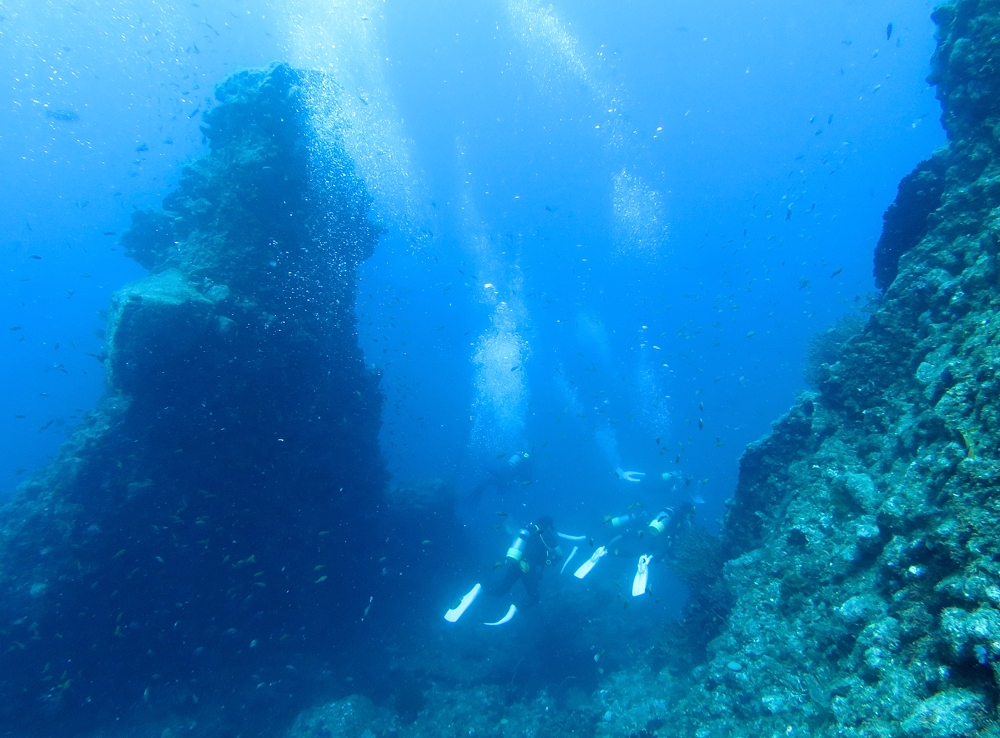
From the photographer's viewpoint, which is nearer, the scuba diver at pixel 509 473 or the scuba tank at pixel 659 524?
the scuba tank at pixel 659 524

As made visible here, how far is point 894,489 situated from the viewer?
4.56 m

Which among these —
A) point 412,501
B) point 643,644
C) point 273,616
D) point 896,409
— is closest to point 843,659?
point 896,409

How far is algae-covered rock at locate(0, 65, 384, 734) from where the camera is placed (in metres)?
9.02

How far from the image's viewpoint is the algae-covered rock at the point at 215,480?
9.02 metres

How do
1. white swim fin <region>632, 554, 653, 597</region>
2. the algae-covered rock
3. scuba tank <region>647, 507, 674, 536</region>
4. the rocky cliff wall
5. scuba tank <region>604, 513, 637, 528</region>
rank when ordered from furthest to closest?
1. scuba tank <region>604, 513, 637, 528</region>
2. scuba tank <region>647, 507, 674, 536</region>
3. white swim fin <region>632, 554, 653, 597</region>
4. the algae-covered rock
5. the rocky cliff wall

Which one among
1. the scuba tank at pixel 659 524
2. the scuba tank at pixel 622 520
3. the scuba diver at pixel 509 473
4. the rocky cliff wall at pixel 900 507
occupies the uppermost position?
the scuba diver at pixel 509 473

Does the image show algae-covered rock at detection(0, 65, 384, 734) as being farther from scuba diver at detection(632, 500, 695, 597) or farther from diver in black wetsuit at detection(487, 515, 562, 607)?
scuba diver at detection(632, 500, 695, 597)

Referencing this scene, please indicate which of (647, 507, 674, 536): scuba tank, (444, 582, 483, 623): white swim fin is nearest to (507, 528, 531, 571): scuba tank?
(444, 582, 483, 623): white swim fin

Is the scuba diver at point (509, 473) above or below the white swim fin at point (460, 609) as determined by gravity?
above

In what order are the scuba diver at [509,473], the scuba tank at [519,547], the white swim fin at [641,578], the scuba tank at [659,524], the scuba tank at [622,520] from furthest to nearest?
the scuba diver at [509,473] < the scuba tank at [622,520] < the scuba tank at [519,547] < the scuba tank at [659,524] < the white swim fin at [641,578]

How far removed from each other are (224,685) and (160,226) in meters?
12.4

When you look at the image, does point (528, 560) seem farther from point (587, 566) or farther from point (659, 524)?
point (659, 524)

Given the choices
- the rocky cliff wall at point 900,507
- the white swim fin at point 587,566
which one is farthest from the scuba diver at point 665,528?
the rocky cliff wall at point 900,507

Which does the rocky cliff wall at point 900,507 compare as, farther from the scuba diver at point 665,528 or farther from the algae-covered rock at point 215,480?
the algae-covered rock at point 215,480
